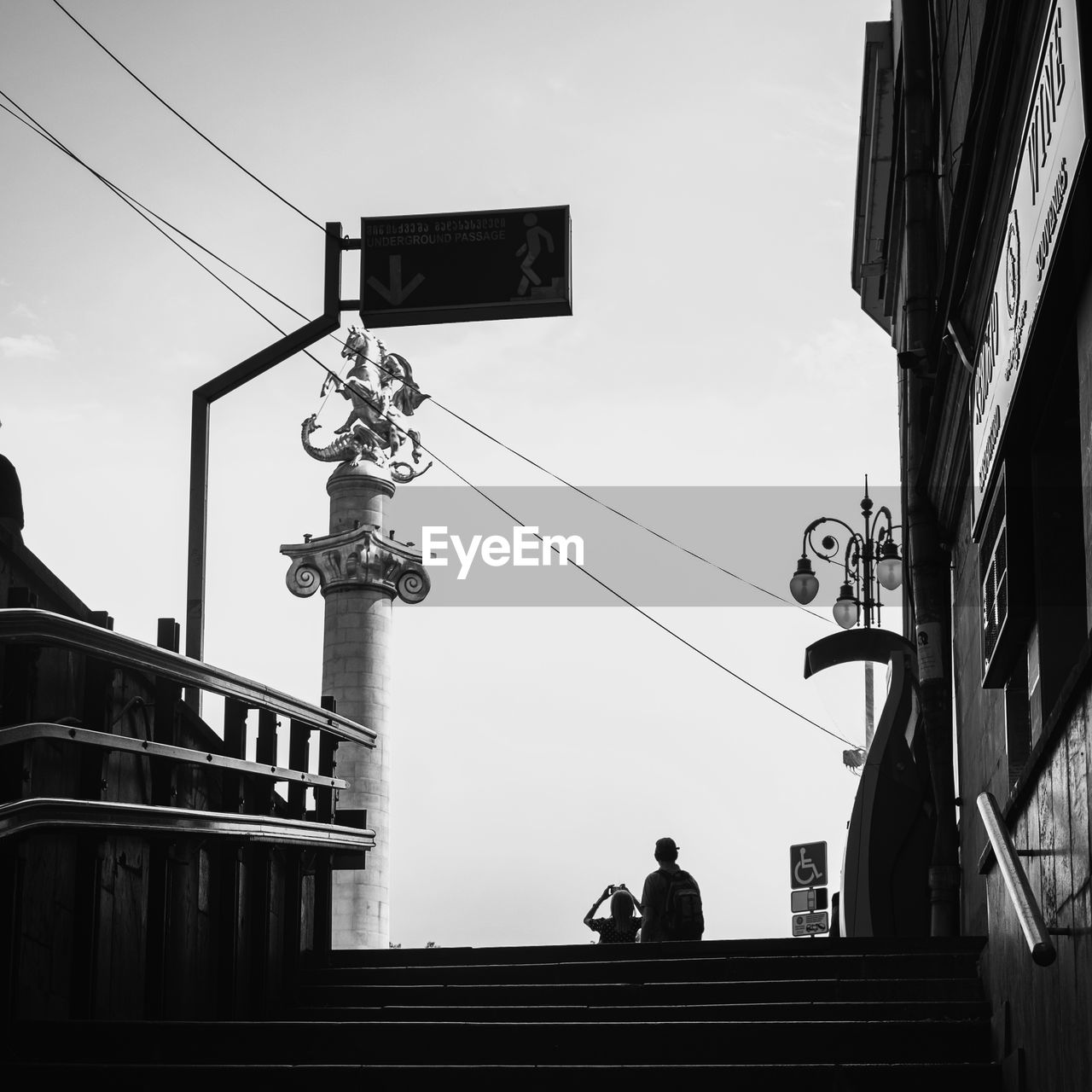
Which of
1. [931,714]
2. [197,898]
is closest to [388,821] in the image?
[931,714]

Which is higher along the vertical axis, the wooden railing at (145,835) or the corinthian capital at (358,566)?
the corinthian capital at (358,566)

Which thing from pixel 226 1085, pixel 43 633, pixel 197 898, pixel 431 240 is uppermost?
pixel 431 240

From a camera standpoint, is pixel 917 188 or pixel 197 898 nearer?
pixel 197 898

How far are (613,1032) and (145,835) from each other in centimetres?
222

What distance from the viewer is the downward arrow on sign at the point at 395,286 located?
13.5 metres

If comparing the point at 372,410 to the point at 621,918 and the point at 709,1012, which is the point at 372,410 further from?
the point at 709,1012

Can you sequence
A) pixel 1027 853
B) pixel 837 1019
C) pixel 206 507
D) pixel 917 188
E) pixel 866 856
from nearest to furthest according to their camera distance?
pixel 1027 853 → pixel 837 1019 → pixel 206 507 → pixel 866 856 → pixel 917 188

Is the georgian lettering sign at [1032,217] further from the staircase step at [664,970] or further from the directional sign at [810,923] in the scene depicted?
the directional sign at [810,923]

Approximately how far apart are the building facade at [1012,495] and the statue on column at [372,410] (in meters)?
15.1

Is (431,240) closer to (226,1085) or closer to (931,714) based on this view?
(931,714)

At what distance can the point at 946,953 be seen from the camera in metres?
8.65

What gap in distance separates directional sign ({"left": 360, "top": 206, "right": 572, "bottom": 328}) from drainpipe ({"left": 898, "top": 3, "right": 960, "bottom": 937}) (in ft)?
8.46

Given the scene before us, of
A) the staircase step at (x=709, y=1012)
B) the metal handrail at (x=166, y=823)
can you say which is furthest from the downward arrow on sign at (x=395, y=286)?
the staircase step at (x=709, y=1012)

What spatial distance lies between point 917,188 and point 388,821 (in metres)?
16.0
